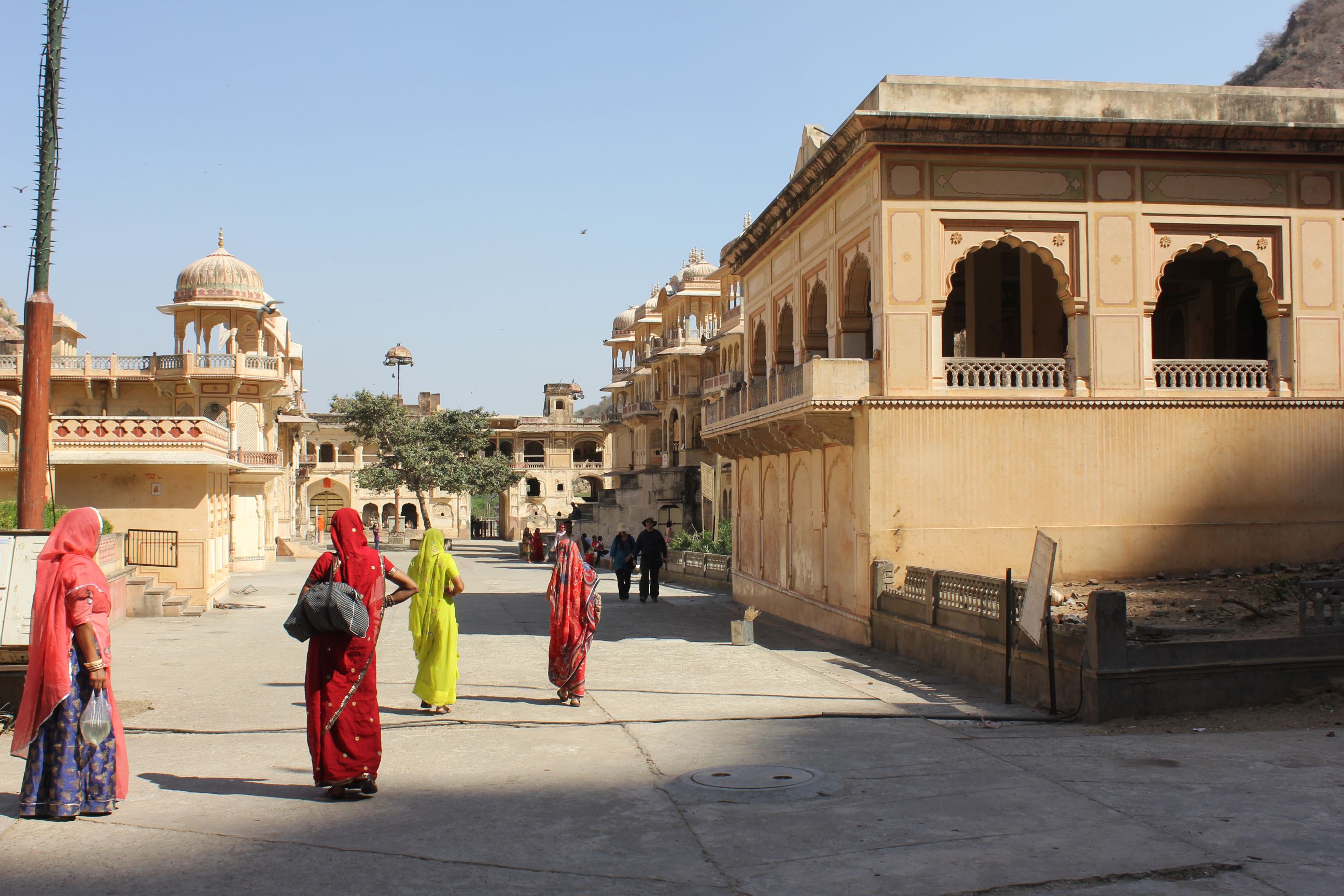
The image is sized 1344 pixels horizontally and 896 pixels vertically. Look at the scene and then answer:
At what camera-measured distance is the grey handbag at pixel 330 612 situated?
22.0 ft

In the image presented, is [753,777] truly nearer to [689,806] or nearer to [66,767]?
[689,806]

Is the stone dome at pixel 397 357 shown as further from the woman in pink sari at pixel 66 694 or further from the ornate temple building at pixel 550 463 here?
the woman in pink sari at pixel 66 694

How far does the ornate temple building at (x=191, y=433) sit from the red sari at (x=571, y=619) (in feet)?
40.3

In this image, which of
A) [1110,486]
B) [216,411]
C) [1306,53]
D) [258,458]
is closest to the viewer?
[1110,486]

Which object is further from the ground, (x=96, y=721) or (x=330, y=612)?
(x=330, y=612)

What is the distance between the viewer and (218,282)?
39094mm

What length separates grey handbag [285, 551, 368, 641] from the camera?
22.0 feet

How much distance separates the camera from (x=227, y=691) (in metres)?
11.7

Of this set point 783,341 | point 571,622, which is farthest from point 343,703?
point 783,341

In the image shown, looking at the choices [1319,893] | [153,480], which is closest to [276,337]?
[153,480]

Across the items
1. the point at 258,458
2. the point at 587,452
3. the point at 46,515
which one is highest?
the point at 587,452

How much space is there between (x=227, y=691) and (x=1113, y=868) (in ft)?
29.6

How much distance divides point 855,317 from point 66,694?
12.6 meters

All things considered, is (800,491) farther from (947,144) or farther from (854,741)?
(854,741)
